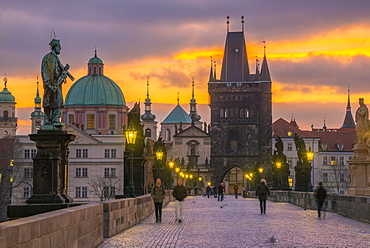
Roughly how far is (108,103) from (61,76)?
117 m

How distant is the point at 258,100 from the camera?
5143 inches

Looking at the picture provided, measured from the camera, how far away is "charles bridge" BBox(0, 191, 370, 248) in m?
10.0

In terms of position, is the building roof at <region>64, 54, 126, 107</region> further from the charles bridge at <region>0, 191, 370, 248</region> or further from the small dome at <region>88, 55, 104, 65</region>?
the charles bridge at <region>0, 191, 370, 248</region>

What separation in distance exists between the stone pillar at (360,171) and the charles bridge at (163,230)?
2.10ft

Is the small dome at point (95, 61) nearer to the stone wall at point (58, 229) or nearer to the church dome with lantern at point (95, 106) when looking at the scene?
the church dome with lantern at point (95, 106)

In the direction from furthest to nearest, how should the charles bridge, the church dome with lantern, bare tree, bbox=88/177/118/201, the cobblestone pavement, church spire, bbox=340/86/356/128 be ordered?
church spire, bbox=340/86/356/128 → the church dome with lantern → bare tree, bbox=88/177/118/201 → the cobblestone pavement → the charles bridge

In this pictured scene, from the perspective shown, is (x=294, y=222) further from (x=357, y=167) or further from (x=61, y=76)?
(x=61, y=76)

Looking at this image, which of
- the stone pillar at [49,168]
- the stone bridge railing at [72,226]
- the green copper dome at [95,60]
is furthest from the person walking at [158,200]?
the green copper dome at [95,60]

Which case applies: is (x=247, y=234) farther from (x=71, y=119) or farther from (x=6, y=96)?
(x=6, y=96)

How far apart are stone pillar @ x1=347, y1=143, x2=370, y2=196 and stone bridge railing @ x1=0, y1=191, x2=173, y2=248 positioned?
8536 mm

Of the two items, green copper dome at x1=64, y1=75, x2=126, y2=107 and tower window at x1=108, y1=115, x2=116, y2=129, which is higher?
green copper dome at x1=64, y1=75, x2=126, y2=107

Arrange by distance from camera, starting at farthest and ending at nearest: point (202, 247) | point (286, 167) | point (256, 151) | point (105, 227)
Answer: point (256, 151) → point (286, 167) → point (105, 227) → point (202, 247)

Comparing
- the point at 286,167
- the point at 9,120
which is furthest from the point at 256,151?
the point at 286,167

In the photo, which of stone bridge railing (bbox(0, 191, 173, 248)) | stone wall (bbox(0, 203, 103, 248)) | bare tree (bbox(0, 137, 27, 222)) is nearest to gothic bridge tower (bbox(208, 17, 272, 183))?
bare tree (bbox(0, 137, 27, 222))
